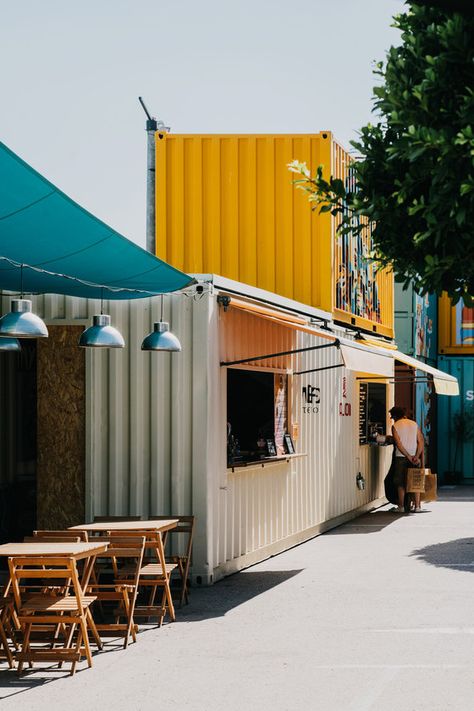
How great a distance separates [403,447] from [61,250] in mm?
11440

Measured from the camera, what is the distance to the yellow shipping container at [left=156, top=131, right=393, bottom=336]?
17281 millimetres

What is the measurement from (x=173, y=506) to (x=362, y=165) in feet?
17.7

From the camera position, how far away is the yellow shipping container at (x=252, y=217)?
1728 cm

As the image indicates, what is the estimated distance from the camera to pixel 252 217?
701 inches

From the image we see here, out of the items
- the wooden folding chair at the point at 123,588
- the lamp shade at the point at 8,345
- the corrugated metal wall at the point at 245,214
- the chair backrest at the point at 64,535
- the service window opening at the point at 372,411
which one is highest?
the corrugated metal wall at the point at 245,214

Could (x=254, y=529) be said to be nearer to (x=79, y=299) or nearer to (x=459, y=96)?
(x=79, y=299)

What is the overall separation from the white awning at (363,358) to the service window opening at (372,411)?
4.48 m

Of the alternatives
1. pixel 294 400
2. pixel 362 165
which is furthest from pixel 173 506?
pixel 362 165

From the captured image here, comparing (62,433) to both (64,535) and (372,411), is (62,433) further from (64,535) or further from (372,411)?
(372,411)

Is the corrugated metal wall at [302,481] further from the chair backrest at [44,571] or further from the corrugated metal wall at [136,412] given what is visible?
the chair backrest at [44,571]

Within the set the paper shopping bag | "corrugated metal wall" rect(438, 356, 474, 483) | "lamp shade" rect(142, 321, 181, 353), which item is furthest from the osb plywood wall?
"corrugated metal wall" rect(438, 356, 474, 483)

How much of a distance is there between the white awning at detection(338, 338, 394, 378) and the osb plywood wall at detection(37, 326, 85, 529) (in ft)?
8.74

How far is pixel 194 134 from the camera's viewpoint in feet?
59.6

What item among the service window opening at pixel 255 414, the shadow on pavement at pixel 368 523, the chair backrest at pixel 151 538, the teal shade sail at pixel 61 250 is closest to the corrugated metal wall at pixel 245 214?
the shadow on pavement at pixel 368 523
